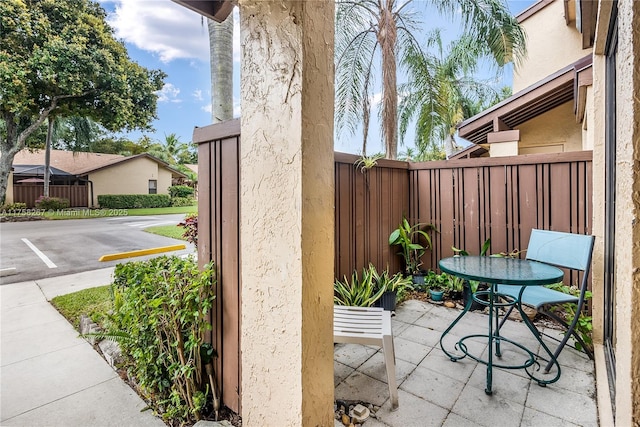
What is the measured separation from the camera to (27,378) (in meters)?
2.32

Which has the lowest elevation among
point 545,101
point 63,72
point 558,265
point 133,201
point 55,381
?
point 55,381

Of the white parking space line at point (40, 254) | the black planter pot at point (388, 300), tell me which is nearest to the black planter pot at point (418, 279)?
the black planter pot at point (388, 300)

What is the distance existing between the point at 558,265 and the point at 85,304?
203 inches

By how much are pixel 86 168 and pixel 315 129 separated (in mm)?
24463

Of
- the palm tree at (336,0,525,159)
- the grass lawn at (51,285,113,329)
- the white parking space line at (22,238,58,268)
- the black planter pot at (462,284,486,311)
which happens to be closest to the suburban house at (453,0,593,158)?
the palm tree at (336,0,525,159)

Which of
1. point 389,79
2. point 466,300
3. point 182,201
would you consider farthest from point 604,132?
point 182,201

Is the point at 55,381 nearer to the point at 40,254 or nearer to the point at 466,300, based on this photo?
the point at 466,300

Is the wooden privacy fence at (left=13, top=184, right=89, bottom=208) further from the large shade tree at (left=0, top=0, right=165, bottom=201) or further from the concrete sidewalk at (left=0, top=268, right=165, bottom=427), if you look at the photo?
the concrete sidewalk at (left=0, top=268, right=165, bottom=427)

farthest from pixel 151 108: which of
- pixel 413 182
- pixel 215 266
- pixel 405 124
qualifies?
pixel 215 266

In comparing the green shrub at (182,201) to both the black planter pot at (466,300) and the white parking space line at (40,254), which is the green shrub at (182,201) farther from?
the black planter pot at (466,300)

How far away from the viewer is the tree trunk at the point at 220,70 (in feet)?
10.7

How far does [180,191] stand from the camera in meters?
24.0

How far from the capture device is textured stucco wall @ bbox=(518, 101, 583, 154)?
581cm

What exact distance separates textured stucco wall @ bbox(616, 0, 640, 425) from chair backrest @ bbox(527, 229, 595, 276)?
1866mm
